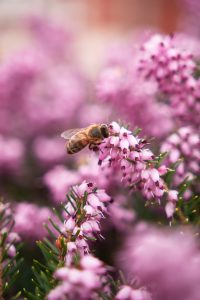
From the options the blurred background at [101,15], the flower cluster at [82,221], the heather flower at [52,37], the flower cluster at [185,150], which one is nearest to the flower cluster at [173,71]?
the flower cluster at [185,150]

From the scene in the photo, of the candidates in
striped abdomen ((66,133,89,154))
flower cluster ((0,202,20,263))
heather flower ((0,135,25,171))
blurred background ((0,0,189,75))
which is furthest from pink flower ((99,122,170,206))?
blurred background ((0,0,189,75))

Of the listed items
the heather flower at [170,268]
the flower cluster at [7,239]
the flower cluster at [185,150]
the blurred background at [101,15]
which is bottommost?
the heather flower at [170,268]

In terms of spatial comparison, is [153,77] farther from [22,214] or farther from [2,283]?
[2,283]

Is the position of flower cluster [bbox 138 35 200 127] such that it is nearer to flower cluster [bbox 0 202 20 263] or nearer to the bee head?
the bee head

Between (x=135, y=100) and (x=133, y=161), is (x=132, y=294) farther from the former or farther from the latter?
(x=135, y=100)

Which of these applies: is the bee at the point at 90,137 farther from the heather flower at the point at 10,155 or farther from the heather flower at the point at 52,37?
the heather flower at the point at 52,37

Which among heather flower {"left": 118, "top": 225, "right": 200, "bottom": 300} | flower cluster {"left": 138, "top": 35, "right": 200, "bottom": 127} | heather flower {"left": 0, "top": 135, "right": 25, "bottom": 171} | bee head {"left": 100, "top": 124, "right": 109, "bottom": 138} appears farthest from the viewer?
heather flower {"left": 0, "top": 135, "right": 25, "bottom": 171}
